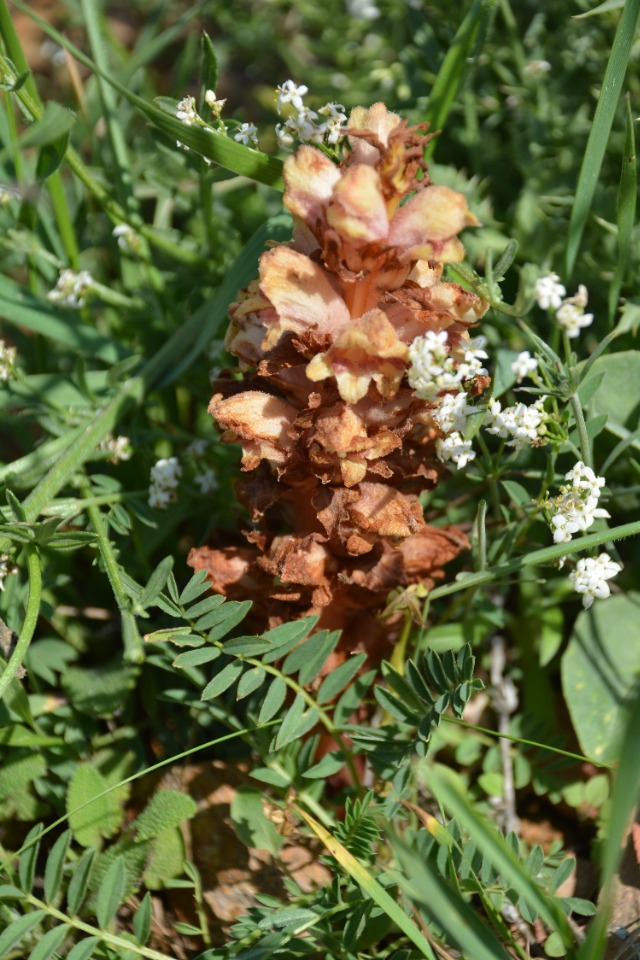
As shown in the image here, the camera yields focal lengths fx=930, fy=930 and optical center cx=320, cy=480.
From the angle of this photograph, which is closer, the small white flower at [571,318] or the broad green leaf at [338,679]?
the small white flower at [571,318]

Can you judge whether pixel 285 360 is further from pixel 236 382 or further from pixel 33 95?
pixel 33 95

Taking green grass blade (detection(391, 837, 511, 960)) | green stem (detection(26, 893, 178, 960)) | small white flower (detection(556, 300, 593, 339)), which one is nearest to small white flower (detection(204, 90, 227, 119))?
small white flower (detection(556, 300, 593, 339))

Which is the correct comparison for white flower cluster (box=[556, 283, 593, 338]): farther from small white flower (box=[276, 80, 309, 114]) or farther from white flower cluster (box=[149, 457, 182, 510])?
white flower cluster (box=[149, 457, 182, 510])

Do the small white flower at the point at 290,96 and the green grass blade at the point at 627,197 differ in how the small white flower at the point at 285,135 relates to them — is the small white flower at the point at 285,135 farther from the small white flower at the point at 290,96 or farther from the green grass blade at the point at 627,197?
the green grass blade at the point at 627,197

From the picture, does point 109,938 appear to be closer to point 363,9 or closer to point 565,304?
point 565,304

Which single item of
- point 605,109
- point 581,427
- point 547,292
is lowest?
point 581,427

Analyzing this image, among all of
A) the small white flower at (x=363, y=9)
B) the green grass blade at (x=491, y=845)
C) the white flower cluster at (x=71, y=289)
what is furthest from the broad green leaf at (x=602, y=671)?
the small white flower at (x=363, y=9)

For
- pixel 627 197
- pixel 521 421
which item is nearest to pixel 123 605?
pixel 521 421
